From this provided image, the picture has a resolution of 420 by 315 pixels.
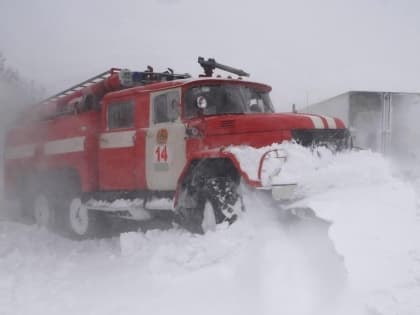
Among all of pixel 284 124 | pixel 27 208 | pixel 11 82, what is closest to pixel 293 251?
pixel 284 124

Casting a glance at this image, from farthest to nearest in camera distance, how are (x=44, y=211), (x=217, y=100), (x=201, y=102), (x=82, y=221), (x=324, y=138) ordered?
(x=44, y=211) → (x=82, y=221) → (x=217, y=100) → (x=201, y=102) → (x=324, y=138)

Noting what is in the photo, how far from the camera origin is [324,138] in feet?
20.6

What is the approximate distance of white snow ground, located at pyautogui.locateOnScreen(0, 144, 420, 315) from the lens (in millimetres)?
4109

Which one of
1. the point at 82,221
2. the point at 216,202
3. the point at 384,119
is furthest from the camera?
the point at 384,119

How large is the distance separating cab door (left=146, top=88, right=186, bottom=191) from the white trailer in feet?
22.1

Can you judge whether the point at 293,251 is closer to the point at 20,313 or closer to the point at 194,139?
the point at 194,139

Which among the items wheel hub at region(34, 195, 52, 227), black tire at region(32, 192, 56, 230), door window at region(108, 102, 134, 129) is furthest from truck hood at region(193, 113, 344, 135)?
wheel hub at region(34, 195, 52, 227)

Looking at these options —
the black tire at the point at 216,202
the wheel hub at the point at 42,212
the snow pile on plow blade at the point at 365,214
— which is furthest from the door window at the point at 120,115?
the wheel hub at the point at 42,212

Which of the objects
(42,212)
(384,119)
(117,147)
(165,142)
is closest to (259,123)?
(165,142)

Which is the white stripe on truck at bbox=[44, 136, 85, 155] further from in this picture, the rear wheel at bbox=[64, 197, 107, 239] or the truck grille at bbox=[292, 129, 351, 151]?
the truck grille at bbox=[292, 129, 351, 151]

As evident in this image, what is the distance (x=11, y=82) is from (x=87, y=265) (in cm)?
926

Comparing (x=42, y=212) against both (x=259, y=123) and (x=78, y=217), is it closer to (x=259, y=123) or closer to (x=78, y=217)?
(x=78, y=217)

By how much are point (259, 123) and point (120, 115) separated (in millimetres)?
2969

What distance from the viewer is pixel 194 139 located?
657cm
